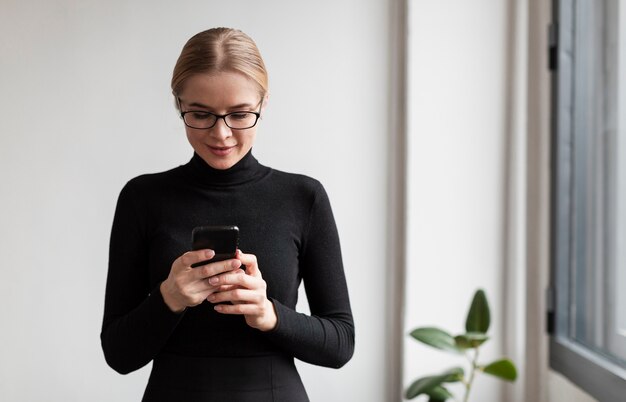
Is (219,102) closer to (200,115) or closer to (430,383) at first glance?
(200,115)

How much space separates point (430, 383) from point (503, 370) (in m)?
0.19

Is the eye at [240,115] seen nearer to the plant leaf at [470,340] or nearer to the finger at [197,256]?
the finger at [197,256]

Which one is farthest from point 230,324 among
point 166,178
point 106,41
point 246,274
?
point 106,41

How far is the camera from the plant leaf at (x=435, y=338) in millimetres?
1954

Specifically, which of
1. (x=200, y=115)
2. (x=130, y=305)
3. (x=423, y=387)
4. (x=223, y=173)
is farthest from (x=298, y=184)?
(x=423, y=387)

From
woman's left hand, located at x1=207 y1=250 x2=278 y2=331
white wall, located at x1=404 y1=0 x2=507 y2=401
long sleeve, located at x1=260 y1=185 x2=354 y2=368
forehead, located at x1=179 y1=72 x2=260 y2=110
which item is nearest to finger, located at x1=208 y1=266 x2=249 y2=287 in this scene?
woman's left hand, located at x1=207 y1=250 x2=278 y2=331

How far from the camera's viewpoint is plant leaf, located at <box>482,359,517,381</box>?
1.90 metres

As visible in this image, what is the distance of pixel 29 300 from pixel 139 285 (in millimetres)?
1120

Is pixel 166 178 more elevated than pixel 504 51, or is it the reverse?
pixel 504 51

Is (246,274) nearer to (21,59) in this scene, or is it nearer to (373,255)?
(373,255)

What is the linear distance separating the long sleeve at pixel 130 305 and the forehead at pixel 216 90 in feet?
0.76

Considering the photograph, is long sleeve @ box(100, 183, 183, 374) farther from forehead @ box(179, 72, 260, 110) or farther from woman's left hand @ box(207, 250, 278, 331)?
forehead @ box(179, 72, 260, 110)

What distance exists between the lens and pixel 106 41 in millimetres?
2279

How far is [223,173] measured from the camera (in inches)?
52.0
